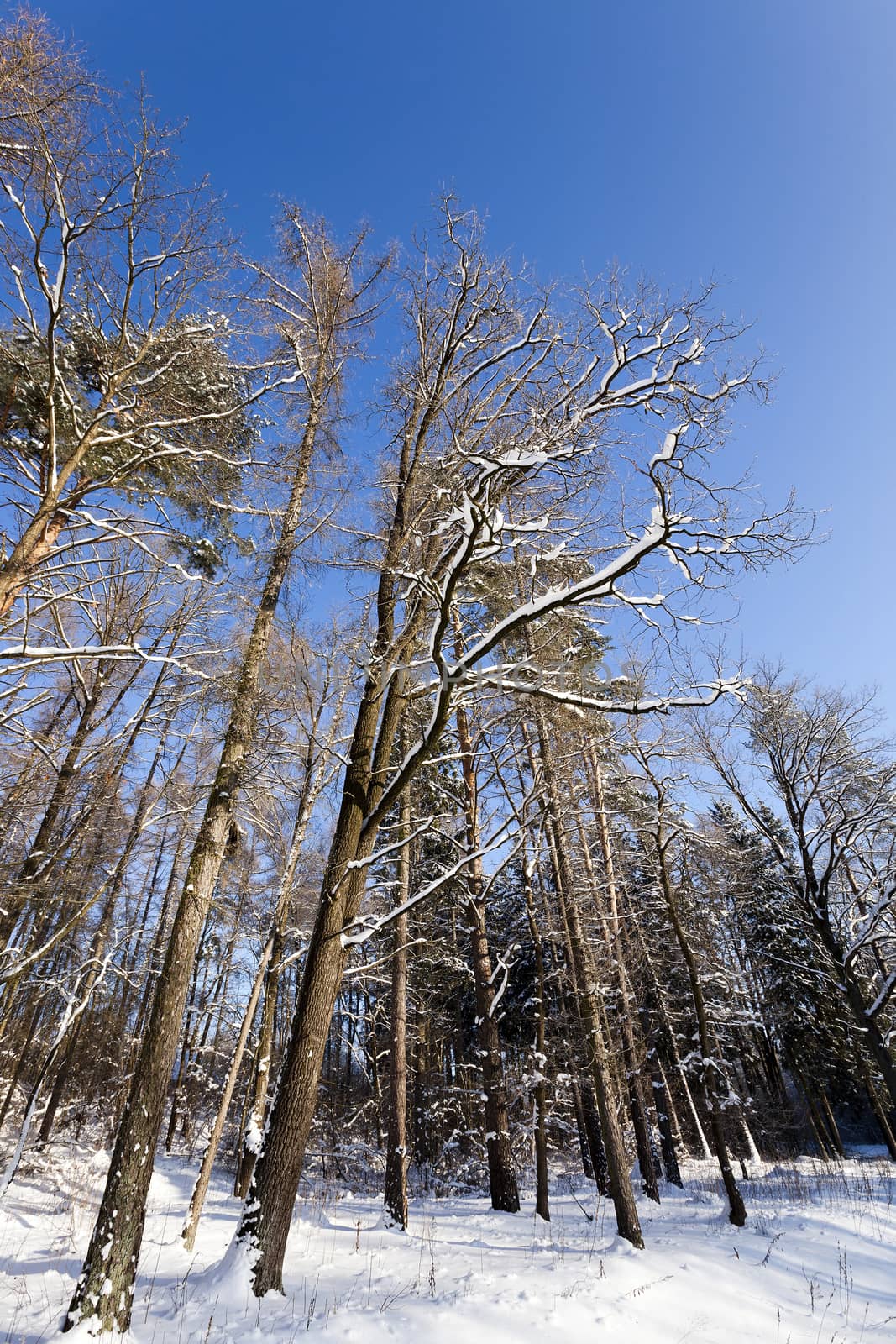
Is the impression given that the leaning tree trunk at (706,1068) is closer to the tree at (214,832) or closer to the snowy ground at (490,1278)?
the snowy ground at (490,1278)

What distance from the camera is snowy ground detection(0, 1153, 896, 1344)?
4121 mm

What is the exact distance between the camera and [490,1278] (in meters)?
5.70

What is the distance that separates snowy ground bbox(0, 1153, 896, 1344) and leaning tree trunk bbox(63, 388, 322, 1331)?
0.34 meters

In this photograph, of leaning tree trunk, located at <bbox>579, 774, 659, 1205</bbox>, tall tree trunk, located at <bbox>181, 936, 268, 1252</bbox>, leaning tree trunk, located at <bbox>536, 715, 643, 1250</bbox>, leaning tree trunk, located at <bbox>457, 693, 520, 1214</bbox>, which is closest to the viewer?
leaning tree trunk, located at <bbox>536, 715, 643, 1250</bbox>

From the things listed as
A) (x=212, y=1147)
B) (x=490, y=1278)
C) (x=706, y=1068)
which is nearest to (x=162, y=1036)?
(x=490, y=1278)

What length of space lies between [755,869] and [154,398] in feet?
59.5

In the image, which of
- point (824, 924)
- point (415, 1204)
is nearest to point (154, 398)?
point (824, 924)

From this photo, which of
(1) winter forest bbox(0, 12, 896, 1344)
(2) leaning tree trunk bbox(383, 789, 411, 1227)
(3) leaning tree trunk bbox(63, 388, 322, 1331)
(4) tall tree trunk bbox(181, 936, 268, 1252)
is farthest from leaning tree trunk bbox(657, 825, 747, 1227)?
(3) leaning tree trunk bbox(63, 388, 322, 1331)

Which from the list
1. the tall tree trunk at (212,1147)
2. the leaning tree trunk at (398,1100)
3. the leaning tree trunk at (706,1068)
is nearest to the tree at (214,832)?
the leaning tree trunk at (398,1100)

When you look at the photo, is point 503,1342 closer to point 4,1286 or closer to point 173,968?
point 173,968

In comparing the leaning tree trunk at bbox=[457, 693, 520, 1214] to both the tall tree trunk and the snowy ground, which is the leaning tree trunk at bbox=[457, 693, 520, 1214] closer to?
the snowy ground

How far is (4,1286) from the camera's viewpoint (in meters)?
5.32

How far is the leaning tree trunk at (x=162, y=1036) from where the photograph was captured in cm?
400

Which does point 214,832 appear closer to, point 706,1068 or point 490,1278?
point 490,1278
